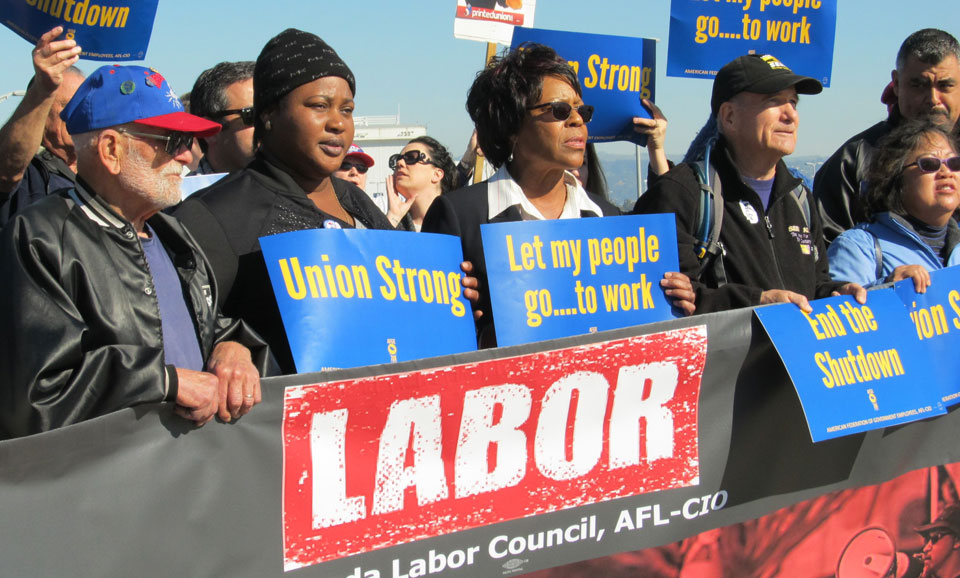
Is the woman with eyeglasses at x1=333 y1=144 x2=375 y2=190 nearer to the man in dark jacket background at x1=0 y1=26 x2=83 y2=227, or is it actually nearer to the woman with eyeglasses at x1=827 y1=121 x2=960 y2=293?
the man in dark jacket background at x1=0 y1=26 x2=83 y2=227

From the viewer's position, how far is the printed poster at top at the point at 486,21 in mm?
6375

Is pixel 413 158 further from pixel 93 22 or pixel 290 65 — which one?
pixel 290 65

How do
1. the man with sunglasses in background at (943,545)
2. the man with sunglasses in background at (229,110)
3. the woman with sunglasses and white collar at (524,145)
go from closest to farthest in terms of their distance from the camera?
the woman with sunglasses and white collar at (524,145)
the man with sunglasses in background at (943,545)
the man with sunglasses in background at (229,110)

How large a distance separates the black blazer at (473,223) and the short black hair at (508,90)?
232mm

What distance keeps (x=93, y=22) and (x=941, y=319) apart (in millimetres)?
3970

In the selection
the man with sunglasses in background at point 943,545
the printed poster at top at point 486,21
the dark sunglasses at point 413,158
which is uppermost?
the printed poster at top at point 486,21

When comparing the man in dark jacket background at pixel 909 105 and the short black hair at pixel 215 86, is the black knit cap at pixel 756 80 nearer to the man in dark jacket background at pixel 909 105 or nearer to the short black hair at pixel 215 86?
the man in dark jacket background at pixel 909 105

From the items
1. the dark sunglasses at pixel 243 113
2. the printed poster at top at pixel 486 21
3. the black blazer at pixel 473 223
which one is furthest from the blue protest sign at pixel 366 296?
the printed poster at top at pixel 486 21

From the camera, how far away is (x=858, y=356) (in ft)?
11.4

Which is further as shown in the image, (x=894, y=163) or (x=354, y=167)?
(x=354, y=167)

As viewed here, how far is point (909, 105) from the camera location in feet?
17.4

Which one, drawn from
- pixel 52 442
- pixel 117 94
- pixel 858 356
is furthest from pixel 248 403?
pixel 858 356

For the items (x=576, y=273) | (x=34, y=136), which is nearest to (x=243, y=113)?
(x=34, y=136)

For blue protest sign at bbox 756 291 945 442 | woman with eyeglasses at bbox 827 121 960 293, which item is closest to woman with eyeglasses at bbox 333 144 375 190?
woman with eyeglasses at bbox 827 121 960 293
